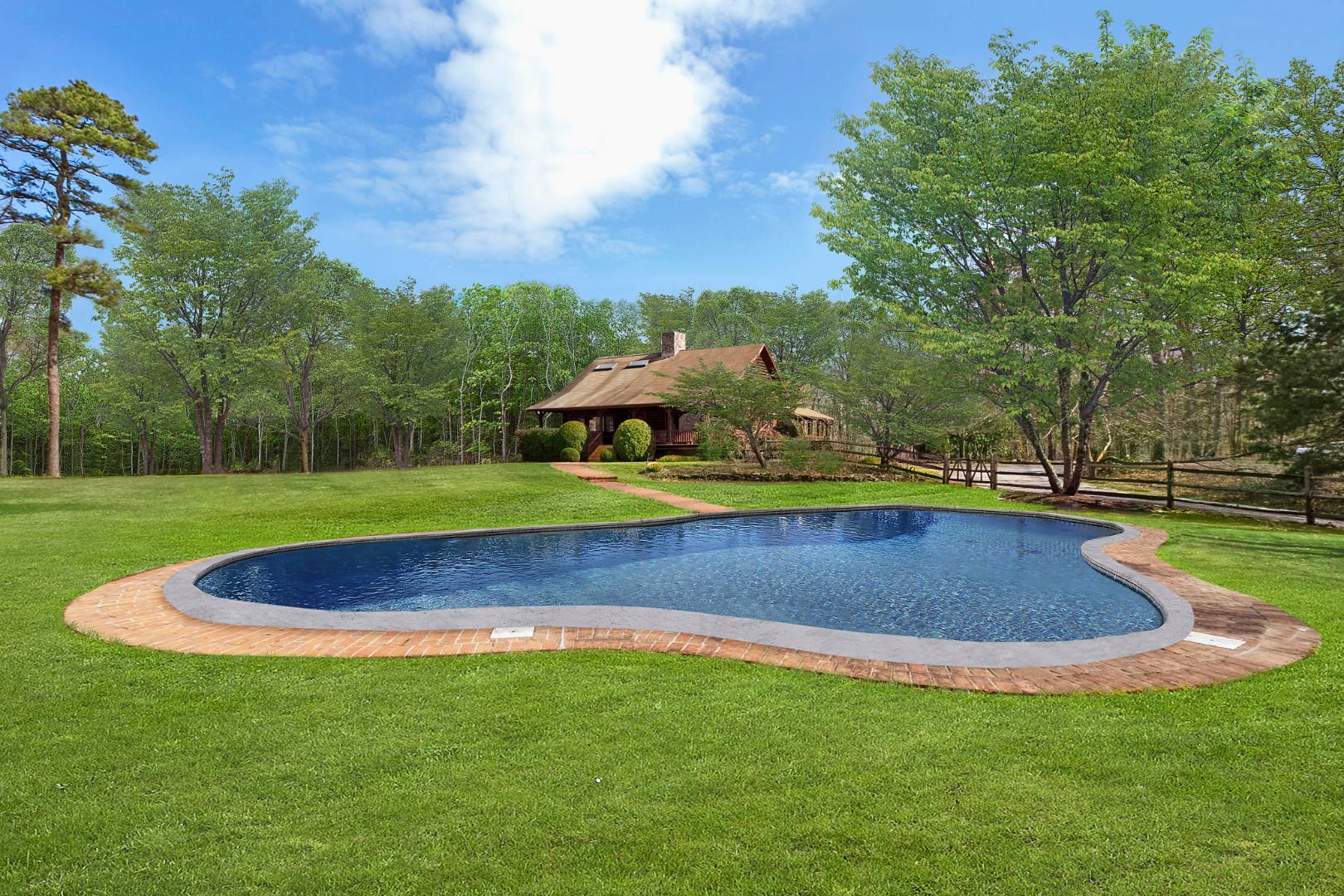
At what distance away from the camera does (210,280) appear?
3138 cm

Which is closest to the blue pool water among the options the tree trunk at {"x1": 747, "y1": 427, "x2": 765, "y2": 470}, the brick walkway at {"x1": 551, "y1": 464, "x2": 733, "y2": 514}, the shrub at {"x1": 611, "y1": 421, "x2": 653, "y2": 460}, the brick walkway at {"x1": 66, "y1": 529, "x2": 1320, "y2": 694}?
the brick walkway at {"x1": 66, "y1": 529, "x2": 1320, "y2": 694}

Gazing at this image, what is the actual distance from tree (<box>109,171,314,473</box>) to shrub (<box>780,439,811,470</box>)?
1009 inches

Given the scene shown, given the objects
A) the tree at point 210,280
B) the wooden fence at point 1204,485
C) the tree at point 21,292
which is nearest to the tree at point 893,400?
the wooden fence at point 1204,485

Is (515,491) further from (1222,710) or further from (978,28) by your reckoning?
(978,28)

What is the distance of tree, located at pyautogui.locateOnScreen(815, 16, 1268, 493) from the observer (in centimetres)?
1636

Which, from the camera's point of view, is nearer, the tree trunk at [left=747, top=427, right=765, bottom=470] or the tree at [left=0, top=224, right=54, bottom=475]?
the tree trunk at [left=747, top=427, right=765, bottom=470]

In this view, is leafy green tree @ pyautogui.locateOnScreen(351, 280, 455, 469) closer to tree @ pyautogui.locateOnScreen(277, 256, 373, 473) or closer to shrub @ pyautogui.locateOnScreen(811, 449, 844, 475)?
tree @ pyautogui.locateOnScreen(277, 256, 373, 473)

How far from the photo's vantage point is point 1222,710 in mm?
4043

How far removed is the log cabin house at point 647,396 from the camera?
1292 inches

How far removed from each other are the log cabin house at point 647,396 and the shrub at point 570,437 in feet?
5.01

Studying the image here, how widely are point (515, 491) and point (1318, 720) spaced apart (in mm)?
17859

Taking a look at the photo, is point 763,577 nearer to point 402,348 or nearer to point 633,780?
point 633,780

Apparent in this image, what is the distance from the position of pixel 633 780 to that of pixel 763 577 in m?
6.49

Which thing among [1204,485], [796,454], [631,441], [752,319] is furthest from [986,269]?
[752,319]
